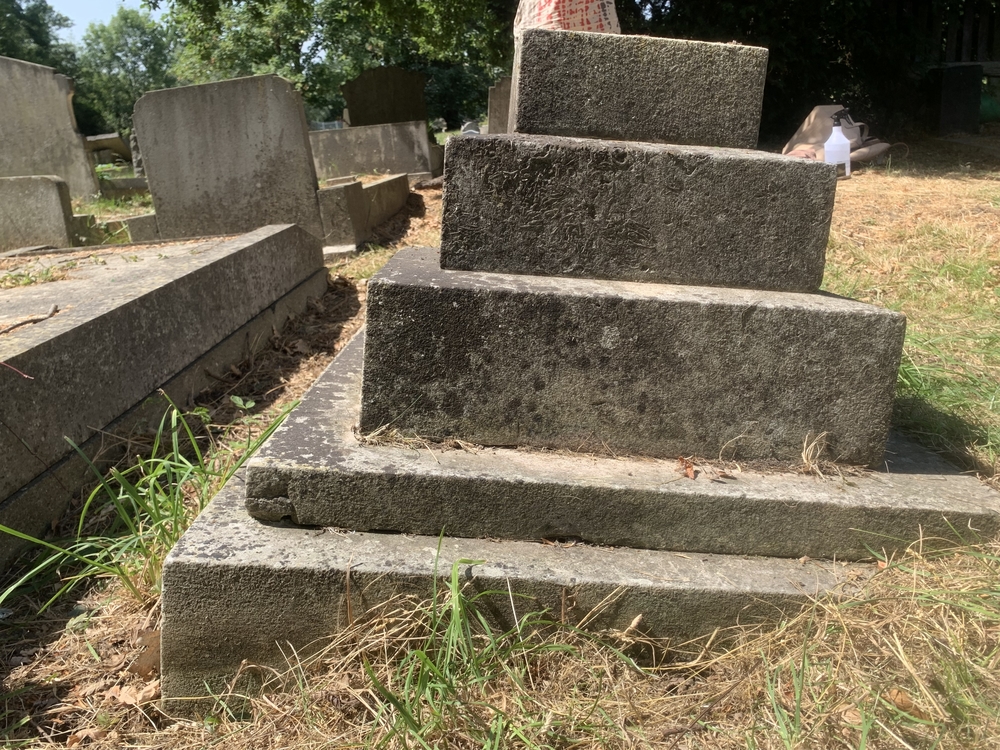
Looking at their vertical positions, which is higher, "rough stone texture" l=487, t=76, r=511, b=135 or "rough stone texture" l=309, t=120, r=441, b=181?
"rough stone texture" l=487, t=76, r=511, b=135

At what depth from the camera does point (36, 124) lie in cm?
911

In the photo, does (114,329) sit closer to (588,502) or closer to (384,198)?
(588,502)

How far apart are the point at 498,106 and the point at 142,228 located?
5694 mm

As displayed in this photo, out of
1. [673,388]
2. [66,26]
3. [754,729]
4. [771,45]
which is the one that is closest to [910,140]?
[771,45]

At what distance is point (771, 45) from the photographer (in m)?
9.39

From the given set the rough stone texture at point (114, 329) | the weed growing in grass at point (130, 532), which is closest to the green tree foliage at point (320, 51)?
the rough stone texture at point (114, 329)

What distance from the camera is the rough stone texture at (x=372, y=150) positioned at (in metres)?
10.0

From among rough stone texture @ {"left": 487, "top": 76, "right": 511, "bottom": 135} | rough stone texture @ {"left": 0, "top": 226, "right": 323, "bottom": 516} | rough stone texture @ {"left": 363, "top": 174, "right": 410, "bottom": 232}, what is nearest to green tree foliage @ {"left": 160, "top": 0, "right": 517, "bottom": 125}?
rough stone texture @ {"left": 487, "top": 76, "right": 511, "bottom": 135}

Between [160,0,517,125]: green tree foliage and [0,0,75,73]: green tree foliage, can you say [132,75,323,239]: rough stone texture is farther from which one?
[0,0,75,73]: green tree foliage

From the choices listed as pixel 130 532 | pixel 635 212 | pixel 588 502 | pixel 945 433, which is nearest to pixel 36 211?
pixel 130 532

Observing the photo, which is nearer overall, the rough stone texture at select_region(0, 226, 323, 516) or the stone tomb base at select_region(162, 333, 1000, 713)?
the stone tomb base at select_region(162, 333, 1000, 713)

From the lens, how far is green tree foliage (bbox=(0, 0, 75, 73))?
112 ft

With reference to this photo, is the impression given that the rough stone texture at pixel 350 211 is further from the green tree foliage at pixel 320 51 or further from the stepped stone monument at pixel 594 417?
the green tree foliage at pixel 320 51

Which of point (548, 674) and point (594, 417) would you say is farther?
point (594, 417)
